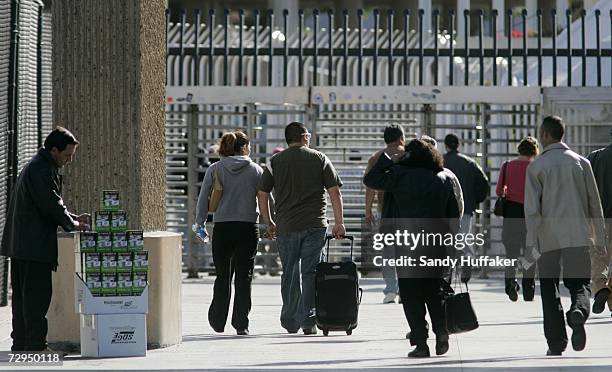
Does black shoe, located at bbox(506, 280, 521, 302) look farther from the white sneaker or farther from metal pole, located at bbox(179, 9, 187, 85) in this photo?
metal pole, located at bbox(179, 9, 187, 85)

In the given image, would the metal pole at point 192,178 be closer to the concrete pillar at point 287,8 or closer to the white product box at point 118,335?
the white product box at point 118,335

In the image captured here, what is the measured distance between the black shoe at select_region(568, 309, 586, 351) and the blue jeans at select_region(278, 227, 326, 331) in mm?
2572

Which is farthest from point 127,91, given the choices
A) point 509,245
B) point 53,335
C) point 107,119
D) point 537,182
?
point 509,245

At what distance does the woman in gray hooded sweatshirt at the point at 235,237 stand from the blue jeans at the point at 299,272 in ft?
0.99

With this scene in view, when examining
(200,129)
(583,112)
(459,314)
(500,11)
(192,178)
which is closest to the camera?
(459,314)

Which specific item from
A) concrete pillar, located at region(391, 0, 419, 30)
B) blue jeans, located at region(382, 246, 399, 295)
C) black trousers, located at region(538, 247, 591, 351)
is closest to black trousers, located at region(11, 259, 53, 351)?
black trousers, located at region(538, 247, 591, 351)

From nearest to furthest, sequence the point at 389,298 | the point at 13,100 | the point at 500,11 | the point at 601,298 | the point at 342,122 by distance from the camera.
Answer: the point at 601,298, the point at 13,100, the point at 389,298, the point at 342,122, the point at 500,11

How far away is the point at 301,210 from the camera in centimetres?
1236

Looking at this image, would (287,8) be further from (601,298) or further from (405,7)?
(601,298)

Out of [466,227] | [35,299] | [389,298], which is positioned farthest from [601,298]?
[466,227]

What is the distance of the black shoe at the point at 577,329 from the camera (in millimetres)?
10477

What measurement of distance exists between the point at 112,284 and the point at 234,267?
7.89ft

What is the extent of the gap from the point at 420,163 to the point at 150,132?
1.95 m

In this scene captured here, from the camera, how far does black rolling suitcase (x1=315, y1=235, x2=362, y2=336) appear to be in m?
12.1
